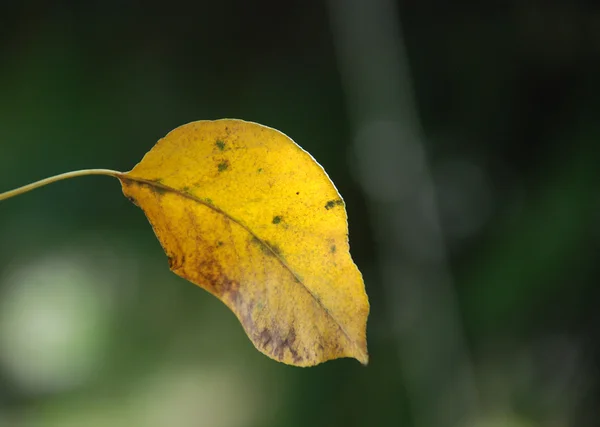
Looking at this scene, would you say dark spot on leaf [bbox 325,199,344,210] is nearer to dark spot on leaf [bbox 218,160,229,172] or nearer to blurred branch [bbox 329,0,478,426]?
dark spot on leaf [bbox 218,160,229,172]

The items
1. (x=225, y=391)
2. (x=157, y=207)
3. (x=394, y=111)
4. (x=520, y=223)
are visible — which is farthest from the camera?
(x=394, y=111)

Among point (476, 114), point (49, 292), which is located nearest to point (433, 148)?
point (476, 114)

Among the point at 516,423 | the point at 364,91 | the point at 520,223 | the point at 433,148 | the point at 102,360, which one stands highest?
the point at 364,91

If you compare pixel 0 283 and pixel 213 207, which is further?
pixel 0 283

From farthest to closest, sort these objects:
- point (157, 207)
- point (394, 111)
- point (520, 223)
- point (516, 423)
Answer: point (394, 111)
point (520, 223)
point (516, 423)
point (157, 207)

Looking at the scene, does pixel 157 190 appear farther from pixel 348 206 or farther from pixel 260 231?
pixel 348 206

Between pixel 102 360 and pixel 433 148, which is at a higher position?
pixel 433 148

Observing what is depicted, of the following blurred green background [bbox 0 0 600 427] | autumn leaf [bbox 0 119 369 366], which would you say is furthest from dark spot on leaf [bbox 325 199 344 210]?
blurred green background [bbox 0 0 600 427]

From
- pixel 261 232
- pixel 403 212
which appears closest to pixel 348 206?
pixel 403 212

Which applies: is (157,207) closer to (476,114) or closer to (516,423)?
(516,423)

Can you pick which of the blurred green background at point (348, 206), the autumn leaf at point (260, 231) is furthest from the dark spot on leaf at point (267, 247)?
the blurred green background at point (348, 206)
